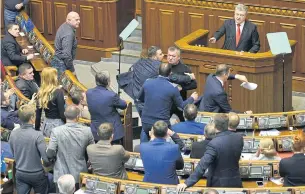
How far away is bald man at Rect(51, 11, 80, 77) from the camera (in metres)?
16.6

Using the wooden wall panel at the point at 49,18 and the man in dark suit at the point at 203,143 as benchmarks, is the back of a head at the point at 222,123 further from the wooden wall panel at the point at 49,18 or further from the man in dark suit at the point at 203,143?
the wooden wall panel at the point at 49,18

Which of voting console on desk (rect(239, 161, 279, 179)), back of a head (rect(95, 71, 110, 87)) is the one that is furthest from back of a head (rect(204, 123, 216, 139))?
back of a head (rect(95, 71, 110, 87))

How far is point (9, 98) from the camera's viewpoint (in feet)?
48.8

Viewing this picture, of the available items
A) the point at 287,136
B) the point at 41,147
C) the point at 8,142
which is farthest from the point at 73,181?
the point at 287,136

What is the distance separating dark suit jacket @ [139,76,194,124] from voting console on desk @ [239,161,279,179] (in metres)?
1.58

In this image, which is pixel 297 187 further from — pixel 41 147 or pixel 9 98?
pixel 9 98

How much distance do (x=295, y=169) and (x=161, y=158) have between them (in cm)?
151

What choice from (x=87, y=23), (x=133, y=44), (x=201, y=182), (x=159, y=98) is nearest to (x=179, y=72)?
(x=159, y=98)

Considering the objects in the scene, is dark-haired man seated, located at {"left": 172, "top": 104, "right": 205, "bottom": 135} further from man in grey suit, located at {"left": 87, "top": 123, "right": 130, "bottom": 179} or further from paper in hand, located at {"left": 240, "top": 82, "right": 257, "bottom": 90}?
paper in hand, located at {"left": 240, "top": 82, "right": 257, "bottom": 90}

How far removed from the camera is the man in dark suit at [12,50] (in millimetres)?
17188

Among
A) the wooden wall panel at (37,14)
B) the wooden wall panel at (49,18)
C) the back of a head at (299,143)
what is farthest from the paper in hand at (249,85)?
the wooden wall panel at (37,14)

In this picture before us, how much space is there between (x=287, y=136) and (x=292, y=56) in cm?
327

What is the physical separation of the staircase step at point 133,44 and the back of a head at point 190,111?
6.47 metres

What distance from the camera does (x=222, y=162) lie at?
11.9 meters
